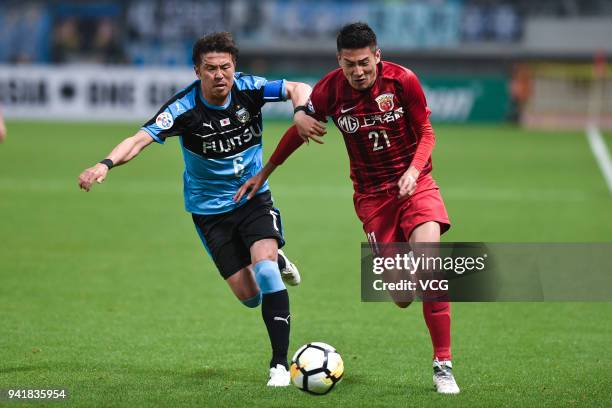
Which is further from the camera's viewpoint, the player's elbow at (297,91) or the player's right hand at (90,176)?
the player's elbow at (297,91)

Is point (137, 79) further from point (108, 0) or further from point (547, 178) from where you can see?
A: point (547, 178)

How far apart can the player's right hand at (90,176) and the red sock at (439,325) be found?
2109 millimetres

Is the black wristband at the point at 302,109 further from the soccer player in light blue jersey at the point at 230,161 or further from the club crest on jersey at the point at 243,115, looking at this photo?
the club crest on jersey at the point at 243,115

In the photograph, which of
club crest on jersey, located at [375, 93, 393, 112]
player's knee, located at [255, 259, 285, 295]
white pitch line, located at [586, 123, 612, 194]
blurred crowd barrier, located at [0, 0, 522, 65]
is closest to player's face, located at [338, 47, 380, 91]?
club crest on jersey, located at [375, 93, 393, 112]

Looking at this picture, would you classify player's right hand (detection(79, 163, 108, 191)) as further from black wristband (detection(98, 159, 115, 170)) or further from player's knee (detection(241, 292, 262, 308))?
player's knee (detection(241, 292, 262, 308))

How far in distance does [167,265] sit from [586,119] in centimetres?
2323

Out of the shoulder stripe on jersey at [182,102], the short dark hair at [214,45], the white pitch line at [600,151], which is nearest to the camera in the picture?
the short dark hair at [214,45]

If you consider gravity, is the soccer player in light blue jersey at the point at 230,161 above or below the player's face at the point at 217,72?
below

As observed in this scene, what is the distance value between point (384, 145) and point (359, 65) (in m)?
0.62

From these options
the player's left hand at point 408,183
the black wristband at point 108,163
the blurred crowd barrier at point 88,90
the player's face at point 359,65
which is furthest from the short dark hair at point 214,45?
the blurred crowd barrier at point 88,90

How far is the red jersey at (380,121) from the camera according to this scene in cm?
630

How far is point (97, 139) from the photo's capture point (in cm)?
2459

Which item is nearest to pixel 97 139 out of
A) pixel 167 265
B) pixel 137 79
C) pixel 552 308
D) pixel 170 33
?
pixel 137 79

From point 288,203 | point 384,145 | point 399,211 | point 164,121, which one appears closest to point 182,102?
point 164,121
